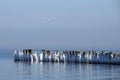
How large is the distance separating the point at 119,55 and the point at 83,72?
1695 cm

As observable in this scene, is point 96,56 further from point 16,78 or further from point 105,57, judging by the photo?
point 16,78

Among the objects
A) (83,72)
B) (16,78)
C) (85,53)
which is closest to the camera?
(16,78)

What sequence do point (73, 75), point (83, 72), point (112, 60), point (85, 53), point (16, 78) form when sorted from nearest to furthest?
point (16, 78)
point (73, 75)
point (83, 72)
point (112, 60)
point (85, 53)

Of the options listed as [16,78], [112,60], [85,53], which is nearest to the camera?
[16,78]

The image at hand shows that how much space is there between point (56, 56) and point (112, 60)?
40.6 ft

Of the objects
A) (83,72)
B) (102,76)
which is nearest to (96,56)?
(83,72)

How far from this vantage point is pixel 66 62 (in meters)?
91.1

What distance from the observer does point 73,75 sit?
6359 cm

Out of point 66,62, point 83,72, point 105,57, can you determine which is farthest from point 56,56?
point 83,72

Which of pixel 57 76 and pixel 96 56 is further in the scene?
pixel 96 56

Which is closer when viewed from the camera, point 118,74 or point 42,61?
point 118,74

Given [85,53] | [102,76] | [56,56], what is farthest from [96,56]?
[102,76]

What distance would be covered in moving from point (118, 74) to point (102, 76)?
320cm

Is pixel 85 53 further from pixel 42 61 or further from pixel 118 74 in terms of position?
pixel 118 74
